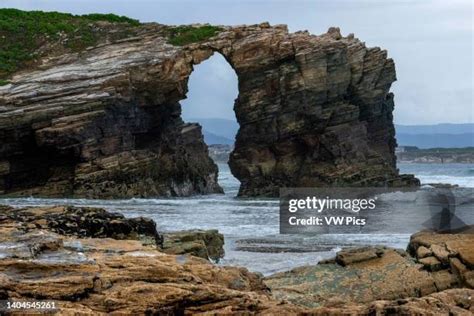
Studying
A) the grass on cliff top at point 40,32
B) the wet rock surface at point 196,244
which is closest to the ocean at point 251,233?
the wet rock surface at point 196,244

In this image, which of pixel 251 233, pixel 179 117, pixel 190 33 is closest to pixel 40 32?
pixel 190 33

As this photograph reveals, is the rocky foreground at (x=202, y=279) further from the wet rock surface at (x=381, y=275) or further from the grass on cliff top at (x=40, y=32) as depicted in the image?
the grass on cliff top at (x=40, y=32)

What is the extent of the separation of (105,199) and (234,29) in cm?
1589

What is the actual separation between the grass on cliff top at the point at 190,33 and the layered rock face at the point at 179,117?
2.25 feet

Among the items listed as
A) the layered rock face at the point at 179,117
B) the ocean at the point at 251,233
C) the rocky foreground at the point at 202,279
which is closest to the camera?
the rocky foreground at the point at 202,279

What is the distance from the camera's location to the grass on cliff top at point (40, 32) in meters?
50.3

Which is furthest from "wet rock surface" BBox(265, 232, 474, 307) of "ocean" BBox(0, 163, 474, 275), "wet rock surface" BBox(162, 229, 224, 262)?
"wet rock surface" BBox(162, 229, 224, 262)

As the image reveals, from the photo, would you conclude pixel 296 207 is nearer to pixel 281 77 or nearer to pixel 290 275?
pixel 281 77

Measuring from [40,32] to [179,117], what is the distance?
37.5 ft

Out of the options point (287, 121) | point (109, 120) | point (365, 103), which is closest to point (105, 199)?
point (109, 120)

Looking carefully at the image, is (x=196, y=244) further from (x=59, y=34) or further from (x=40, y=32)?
(x=40, y=32)

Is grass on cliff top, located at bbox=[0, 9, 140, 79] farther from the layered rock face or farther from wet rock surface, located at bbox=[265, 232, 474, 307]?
wet rock surface, located at bbox=[265, 232, 474, 307]

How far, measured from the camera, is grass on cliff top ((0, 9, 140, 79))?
165 ft

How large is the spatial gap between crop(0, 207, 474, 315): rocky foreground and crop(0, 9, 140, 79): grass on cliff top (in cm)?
3460
